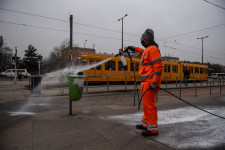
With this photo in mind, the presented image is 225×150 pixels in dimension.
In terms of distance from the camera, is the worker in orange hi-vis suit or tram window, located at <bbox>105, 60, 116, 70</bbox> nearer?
the worker in orange hi-vis suit

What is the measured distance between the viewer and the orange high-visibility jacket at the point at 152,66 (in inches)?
118

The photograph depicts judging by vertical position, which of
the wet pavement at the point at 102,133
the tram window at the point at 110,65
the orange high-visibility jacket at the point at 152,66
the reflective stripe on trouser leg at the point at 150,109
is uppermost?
the tram window at the point at 110,65

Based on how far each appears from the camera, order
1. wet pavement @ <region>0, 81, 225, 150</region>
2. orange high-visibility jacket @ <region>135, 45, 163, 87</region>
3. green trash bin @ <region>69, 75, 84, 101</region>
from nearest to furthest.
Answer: wet pavement @ <region>0, 81, 225, 150</region>
orange high-visibility jacket @ <region>135, 45, 163, 87</region>
green trash bin @ <region>69, 75, 84, 101</region>

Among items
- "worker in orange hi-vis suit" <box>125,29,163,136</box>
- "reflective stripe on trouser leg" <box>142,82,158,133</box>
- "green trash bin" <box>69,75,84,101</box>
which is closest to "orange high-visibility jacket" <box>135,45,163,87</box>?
"worker in orange hi-vis suit" <box>125,29,163,136</box>

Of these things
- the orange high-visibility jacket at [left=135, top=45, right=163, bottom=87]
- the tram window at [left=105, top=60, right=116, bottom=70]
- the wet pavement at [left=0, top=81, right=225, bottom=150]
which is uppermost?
the tram window at [left=105, top=60, right=116, bottom=70]

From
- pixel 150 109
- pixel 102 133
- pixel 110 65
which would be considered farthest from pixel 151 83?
pixel 110 65

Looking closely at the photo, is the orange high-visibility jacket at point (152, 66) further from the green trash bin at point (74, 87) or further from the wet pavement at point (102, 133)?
the green trash bin at point (74, 87)

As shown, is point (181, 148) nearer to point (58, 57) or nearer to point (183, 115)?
point (183, 115)

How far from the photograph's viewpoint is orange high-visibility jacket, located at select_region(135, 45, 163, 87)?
9.87ft

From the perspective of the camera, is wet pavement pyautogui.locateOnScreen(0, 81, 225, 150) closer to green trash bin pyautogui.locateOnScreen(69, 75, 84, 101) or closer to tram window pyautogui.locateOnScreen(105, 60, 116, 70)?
green trash bin pyautogui.locateOnScreen(69, 75, 84, 101)

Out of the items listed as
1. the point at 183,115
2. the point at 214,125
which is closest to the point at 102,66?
the point at 183,115

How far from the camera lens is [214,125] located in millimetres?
3809

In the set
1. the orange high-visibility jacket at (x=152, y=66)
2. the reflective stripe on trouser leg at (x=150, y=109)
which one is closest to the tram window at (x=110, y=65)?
the orange high-visibility jacket at (x=152, y=66)

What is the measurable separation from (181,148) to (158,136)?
1.78ft
